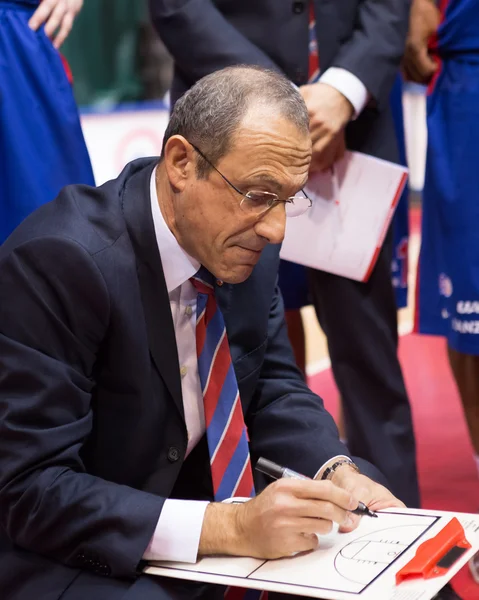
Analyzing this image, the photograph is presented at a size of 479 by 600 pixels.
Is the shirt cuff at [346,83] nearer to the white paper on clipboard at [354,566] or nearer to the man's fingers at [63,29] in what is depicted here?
the man's fingers at [63,29]

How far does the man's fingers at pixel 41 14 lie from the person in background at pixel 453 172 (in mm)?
868

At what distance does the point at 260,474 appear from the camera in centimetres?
193

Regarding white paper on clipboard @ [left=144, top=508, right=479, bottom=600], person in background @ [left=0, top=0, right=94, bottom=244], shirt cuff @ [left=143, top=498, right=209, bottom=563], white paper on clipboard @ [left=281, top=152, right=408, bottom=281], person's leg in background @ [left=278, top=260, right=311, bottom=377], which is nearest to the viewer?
white paper on clipboard @ [left=144, top=508, right=479, bottom=600]

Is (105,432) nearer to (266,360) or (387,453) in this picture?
(266,360)

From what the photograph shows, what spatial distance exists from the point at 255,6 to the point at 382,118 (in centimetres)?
40

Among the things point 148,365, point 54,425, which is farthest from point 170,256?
point 54,425

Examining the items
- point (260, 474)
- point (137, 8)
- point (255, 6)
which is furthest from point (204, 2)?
point (137, 8)

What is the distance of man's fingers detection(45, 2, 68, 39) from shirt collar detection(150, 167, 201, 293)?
2.74ft

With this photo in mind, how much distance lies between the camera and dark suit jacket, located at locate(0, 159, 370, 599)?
1.56m

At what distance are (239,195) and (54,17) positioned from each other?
1000mm

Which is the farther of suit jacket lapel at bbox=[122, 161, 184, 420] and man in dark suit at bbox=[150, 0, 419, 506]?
man in dark suit at bbox=[150, 0, 419, 506]

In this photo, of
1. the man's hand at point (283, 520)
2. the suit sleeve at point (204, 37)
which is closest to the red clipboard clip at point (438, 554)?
the man's hand at point (283, 520)

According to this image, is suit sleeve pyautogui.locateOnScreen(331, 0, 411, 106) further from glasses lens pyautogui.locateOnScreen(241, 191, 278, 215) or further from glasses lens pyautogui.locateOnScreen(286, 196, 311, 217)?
glasses lens pyautogui.locateOnScreen(241, 191, 278, 215)

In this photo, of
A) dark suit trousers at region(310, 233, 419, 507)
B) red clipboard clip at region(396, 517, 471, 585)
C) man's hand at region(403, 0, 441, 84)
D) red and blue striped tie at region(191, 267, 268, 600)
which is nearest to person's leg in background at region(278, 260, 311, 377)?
dark suit trousers at region(310, 233, 419, 507)
